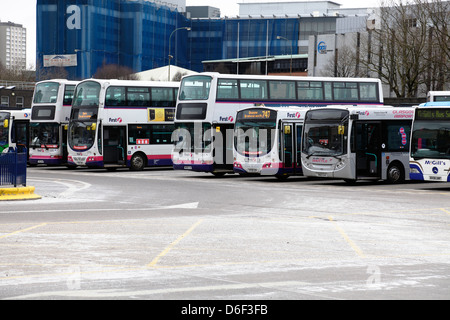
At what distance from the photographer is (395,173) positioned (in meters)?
28.5

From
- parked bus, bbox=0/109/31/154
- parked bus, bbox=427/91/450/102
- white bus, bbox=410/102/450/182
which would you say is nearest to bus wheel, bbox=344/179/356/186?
white bus, bbox=410/102/450/182

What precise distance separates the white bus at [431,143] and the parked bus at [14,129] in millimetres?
23480

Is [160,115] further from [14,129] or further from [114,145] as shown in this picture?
[14,129]

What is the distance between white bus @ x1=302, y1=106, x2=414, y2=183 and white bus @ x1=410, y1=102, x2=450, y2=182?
2393mm

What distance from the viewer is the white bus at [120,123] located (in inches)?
1432

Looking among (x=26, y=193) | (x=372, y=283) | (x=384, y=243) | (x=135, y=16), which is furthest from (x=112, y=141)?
(x=135, y=16)

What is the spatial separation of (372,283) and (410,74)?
56671mm

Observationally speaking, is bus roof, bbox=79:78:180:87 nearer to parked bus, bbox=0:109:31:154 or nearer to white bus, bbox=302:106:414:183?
parked bus, bbox=0:109:31:154

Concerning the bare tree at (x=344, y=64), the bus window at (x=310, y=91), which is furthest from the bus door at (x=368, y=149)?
the bare tree at (x=344, y=64)

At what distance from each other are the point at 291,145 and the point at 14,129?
61.7ft

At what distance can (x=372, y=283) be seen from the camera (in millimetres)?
8922

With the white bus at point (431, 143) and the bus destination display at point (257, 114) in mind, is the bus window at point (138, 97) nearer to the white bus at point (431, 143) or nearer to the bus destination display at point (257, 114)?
the bus destination display at point (257, 114)

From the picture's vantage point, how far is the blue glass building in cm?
12181
